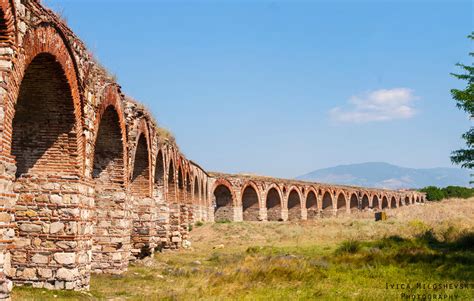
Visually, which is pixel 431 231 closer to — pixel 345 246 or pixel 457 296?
pixel 345 246

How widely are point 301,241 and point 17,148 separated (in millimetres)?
14180

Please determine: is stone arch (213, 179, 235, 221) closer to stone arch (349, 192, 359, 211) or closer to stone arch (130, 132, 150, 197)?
stone arch (130, 132, 150, 197)

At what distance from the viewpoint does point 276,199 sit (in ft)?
128

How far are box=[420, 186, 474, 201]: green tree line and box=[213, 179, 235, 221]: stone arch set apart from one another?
4564 centimetres

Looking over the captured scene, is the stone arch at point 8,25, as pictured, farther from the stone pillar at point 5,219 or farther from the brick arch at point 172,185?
the brick arch at point 172,185

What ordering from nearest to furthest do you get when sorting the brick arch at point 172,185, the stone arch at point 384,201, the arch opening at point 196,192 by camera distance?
1. the brick arch at point 172,185
2. the arch opening at point 196,192
3. the stone arch at point 384,201

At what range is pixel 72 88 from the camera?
8109 mm

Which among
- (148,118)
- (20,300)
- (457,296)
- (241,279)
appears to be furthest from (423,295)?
(148,118)

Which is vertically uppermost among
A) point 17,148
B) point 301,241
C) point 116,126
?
point 116,126

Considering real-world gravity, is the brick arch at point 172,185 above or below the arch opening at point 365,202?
above

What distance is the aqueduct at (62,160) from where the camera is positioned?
5.99 meters

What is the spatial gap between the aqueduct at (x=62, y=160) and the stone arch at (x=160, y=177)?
4.03 ft

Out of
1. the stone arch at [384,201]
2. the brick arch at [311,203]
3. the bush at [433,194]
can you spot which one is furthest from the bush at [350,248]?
the bush at [433,194]

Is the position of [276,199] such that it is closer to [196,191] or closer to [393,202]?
[196,191]
